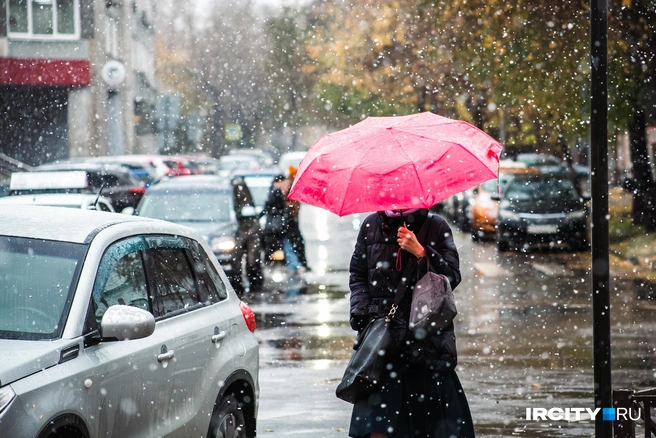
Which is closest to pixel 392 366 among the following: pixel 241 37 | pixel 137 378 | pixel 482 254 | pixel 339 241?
pixel 137 378

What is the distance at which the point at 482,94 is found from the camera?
3775 centimetres

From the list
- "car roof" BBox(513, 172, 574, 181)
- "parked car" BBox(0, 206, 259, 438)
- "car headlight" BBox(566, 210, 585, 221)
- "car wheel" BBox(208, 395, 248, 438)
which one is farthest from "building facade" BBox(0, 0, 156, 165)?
"parked car" BBox(0, 206, 259, 438)

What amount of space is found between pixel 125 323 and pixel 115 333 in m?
0.06

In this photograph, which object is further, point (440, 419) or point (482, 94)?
point (482, 94)

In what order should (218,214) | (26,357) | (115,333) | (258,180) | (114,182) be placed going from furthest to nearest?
(114,182), (258,180), (218,214), (115,333), (26,357)

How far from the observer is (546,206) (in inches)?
958

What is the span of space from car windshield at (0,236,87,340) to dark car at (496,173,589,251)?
1953 centimetres

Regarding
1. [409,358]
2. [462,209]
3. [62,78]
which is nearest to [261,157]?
[62,78]

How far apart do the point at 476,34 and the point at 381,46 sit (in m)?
12.9

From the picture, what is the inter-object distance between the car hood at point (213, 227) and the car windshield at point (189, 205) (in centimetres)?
12

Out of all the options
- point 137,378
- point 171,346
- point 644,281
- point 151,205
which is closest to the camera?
point 137,378

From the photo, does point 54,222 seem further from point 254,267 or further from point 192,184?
point 254,267

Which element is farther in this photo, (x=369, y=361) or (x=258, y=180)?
(x=258, y=180)

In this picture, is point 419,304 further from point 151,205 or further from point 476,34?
point 476,34
